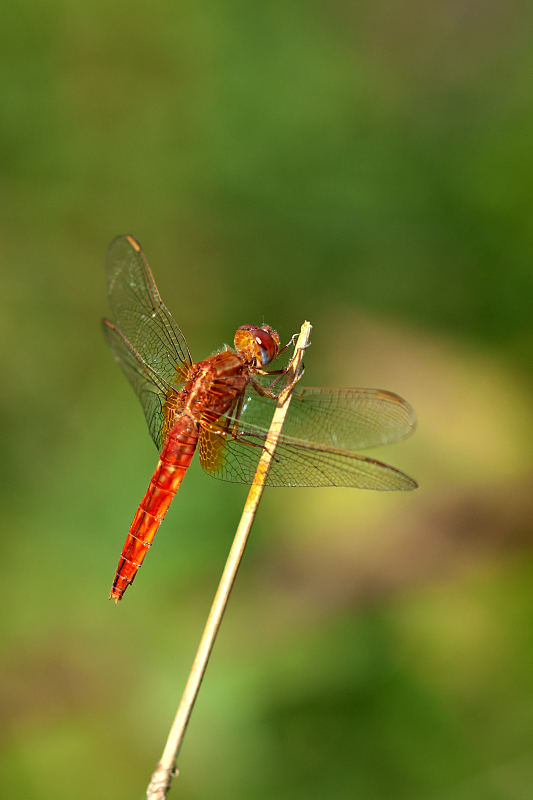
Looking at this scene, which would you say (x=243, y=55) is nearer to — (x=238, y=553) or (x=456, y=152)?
(x=456, y=152)

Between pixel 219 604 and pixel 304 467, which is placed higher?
pixel 304 467

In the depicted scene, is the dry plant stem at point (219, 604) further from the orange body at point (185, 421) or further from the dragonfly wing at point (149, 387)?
the dragonfly wing at point (149, 387)

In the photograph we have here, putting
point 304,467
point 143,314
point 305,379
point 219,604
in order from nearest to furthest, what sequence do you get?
point 219,604
point 304,467
point 143,314
point 305,379

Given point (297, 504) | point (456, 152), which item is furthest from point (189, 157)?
point (297, 504)

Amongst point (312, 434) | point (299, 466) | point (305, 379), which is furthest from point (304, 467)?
point (305, 379)

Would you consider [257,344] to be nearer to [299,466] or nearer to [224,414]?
[224,414]

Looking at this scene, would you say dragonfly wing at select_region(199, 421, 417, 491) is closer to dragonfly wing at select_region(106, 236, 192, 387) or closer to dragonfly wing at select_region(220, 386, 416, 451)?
dragonfly wing at select_region(220, 386, 416, 451)

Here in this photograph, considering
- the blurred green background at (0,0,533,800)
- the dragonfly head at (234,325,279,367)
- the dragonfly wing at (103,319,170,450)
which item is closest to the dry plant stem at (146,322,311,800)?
the dragonfly head at (234,325,279,367)
